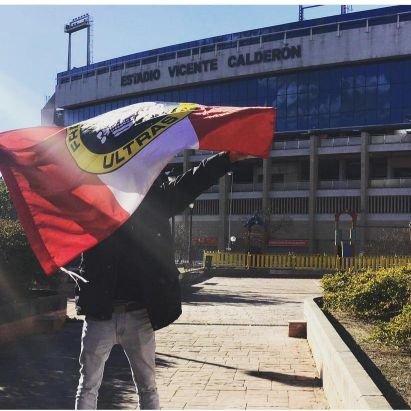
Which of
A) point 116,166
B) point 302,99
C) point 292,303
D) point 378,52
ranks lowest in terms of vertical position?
point 292,303

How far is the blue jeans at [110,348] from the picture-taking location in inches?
129

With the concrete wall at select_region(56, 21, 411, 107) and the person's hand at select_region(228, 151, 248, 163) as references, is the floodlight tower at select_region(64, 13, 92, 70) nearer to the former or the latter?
the concrete wall at select_region(56, 21, 411, 107)

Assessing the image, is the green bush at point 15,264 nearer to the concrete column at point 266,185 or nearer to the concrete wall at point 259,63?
the concrete column at point 266,185

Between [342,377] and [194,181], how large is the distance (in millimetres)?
1917

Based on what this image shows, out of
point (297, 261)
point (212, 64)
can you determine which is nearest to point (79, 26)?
point (212, 64)

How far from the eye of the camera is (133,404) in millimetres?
5141

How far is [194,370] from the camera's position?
6.48 m

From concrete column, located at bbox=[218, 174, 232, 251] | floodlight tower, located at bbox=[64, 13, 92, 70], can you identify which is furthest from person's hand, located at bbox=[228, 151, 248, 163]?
floodlight tower, located at bbox=[64, 13, 92, 70]

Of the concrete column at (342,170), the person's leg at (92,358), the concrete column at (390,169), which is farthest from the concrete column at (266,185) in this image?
the person's leg at (92,358)

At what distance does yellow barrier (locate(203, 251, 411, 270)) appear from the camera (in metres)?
28.7

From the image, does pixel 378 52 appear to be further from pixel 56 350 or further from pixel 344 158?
pixel 56 350

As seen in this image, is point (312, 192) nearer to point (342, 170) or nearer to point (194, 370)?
point (342, 170)

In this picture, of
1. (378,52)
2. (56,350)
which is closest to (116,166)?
(56,350)

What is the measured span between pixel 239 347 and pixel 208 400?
110 inches
